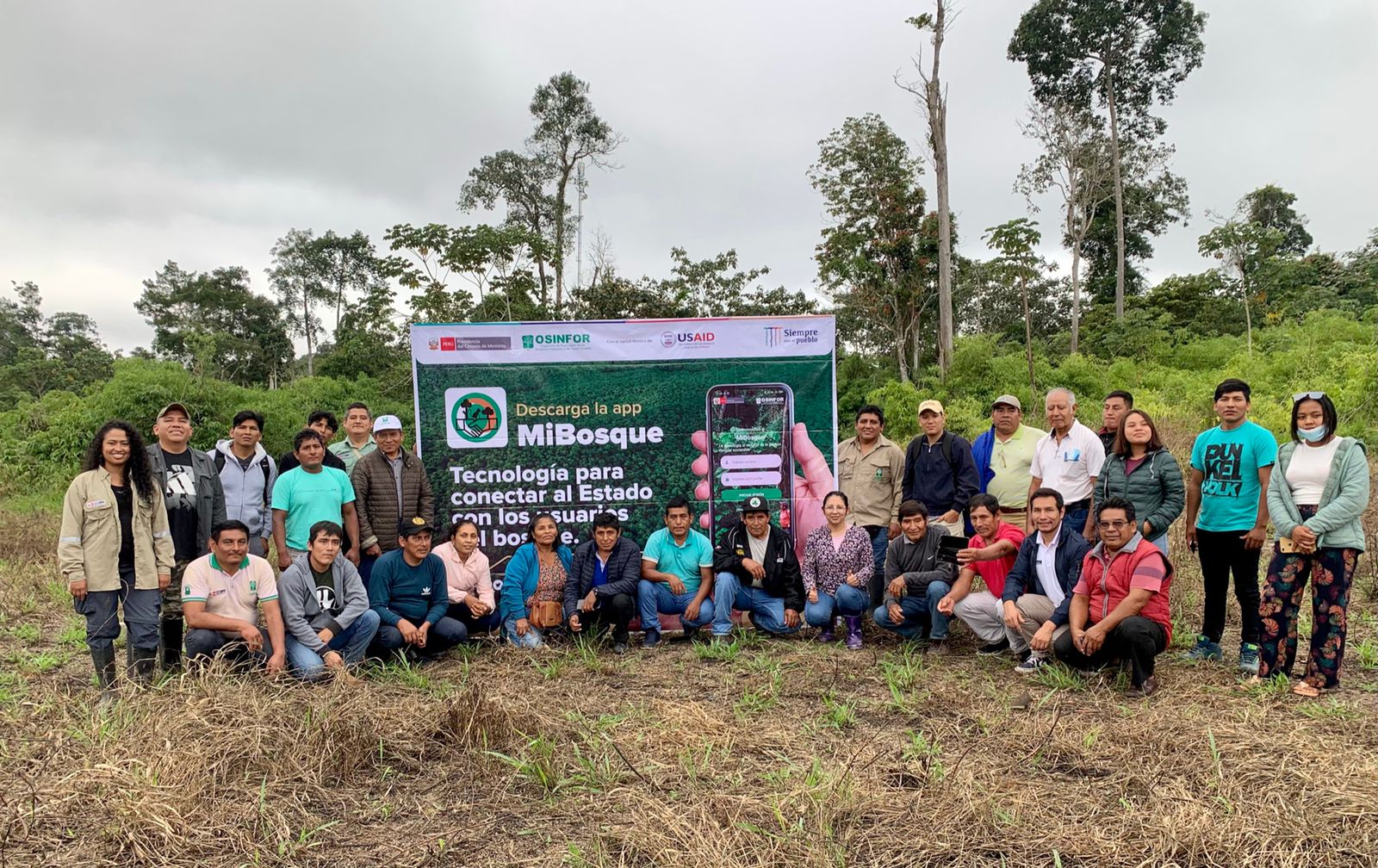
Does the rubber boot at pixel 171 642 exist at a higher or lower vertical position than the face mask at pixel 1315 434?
lower

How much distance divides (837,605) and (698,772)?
2252mm

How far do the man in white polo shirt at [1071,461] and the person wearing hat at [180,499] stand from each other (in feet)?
15.3

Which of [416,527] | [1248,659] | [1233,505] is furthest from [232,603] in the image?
[1248,659]

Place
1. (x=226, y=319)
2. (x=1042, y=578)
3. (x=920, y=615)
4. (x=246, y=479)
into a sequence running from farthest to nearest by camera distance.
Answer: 1. (x=226, y=319)
2. (x=920, y=615)
3. (x=246, y=479)
4. (x=1042, y=578)

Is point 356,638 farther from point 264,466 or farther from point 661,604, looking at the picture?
point 661,604

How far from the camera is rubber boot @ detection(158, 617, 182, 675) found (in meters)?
4.72

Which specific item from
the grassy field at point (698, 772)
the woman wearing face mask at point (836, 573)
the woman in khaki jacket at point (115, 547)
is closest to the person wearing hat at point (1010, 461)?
the woman wearing face mask at point (836, 573)

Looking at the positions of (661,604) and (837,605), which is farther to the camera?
(661,604)

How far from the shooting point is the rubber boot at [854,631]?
5266 mm

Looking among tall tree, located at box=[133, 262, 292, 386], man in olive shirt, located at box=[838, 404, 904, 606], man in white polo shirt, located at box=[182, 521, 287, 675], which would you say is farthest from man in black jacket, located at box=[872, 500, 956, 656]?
tall tree, located at box=[133, 262, 292, 386]

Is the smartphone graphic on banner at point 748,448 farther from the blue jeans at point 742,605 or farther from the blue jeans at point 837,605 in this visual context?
the blue jeans at point 837,605

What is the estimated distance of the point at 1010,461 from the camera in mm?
5340

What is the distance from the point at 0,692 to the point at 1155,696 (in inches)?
233

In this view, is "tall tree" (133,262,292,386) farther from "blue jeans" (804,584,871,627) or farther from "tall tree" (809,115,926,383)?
"blue jeans" (804,584,871,627)
